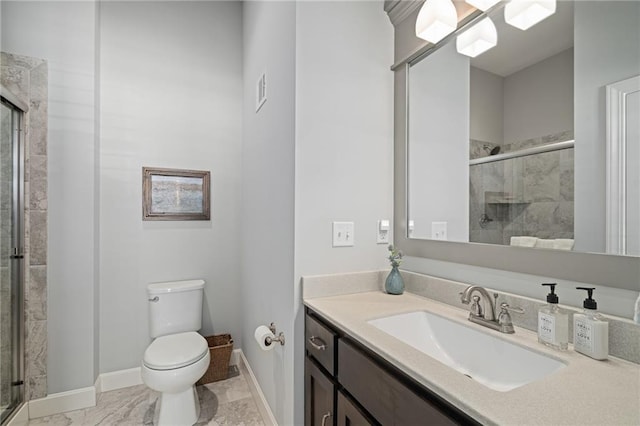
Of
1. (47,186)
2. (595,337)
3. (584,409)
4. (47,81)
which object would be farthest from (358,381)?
(47,81)

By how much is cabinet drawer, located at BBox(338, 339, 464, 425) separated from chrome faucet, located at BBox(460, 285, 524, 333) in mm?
448

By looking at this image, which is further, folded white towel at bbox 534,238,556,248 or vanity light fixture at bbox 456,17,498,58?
vanity light fixture at bbox 456,17,498,58

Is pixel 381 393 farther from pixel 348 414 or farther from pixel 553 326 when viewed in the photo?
pixel 553 326

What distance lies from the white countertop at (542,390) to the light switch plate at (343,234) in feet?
1.70

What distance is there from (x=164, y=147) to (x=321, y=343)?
1.96 meters

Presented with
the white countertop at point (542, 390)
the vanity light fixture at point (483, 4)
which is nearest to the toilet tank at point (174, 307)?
the white countertop at point (542, 390)

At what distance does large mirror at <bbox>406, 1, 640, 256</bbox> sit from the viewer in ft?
2.75

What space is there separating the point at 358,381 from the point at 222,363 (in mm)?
1684

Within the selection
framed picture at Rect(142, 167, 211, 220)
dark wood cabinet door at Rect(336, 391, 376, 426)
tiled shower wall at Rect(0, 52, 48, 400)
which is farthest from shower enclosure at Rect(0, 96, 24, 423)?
dark wood cabinet door at Rect(336, 391, 376, 426)

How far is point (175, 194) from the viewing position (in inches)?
92.0

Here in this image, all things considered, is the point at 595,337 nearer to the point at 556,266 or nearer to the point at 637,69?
the point at 556,266

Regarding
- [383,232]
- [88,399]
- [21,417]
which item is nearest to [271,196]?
[383,232]

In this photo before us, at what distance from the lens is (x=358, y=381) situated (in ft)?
3.05

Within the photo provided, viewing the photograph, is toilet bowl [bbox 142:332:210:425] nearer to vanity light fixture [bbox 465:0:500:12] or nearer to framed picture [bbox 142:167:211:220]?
framed picture [bbox 142:167:211:220]
